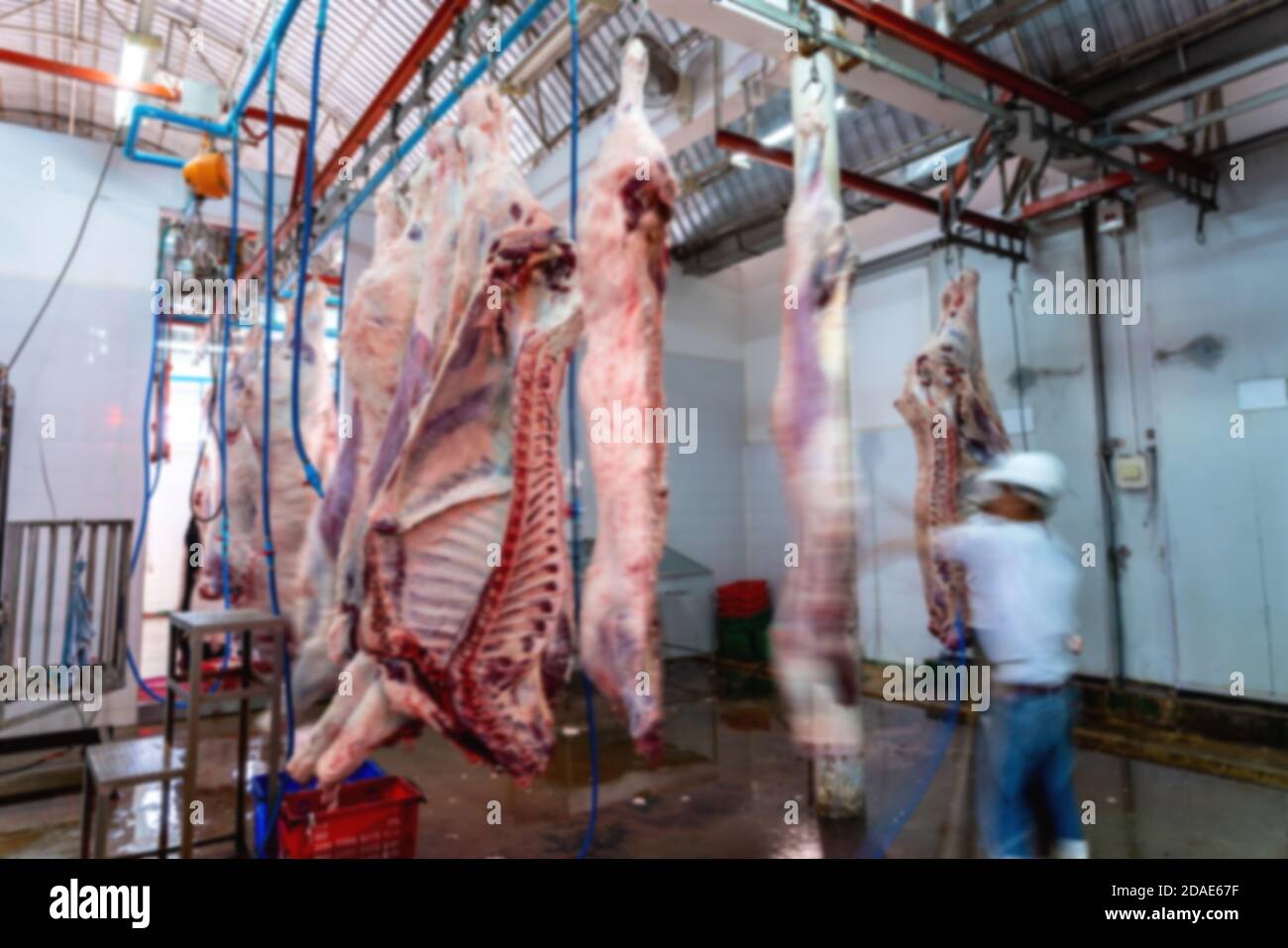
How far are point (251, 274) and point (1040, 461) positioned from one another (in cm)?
535

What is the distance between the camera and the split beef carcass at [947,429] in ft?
14.9

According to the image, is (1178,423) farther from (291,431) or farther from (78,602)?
(78,602)

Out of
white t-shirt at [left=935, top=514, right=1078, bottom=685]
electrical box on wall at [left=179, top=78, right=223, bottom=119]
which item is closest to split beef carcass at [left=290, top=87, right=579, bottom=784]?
white t-shirt at [left=935, top=514, right=1078, bottom=685]

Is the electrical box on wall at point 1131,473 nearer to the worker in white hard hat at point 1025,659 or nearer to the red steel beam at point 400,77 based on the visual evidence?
the worker in white hard hat at point 1025,659

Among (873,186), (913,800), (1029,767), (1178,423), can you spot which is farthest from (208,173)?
(1178,423)

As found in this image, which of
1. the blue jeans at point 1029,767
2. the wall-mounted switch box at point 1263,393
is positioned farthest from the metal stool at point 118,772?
the wall-mounted switch box at point 1263,393

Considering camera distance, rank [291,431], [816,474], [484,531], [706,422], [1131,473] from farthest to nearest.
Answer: [706,422] → [1131,473] → [291,431] → [484,531] → [816,474]

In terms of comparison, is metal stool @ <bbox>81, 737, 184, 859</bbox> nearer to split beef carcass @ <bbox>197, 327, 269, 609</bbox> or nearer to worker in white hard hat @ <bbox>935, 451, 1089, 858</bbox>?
split beef carcass @ <bbox>197, 327, 269, 609</bbox>

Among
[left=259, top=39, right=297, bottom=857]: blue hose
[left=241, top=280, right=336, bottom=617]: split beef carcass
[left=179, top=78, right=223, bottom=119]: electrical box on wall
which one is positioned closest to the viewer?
[left=259, top=39, right=297, bottom=857]: blue hose

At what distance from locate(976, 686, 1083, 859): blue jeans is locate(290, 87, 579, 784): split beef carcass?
184 centimetres

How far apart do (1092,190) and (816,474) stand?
532cm

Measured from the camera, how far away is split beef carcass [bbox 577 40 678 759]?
1857mm

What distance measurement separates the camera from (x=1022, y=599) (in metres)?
3.00

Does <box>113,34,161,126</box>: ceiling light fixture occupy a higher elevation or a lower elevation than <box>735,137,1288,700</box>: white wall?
higher
